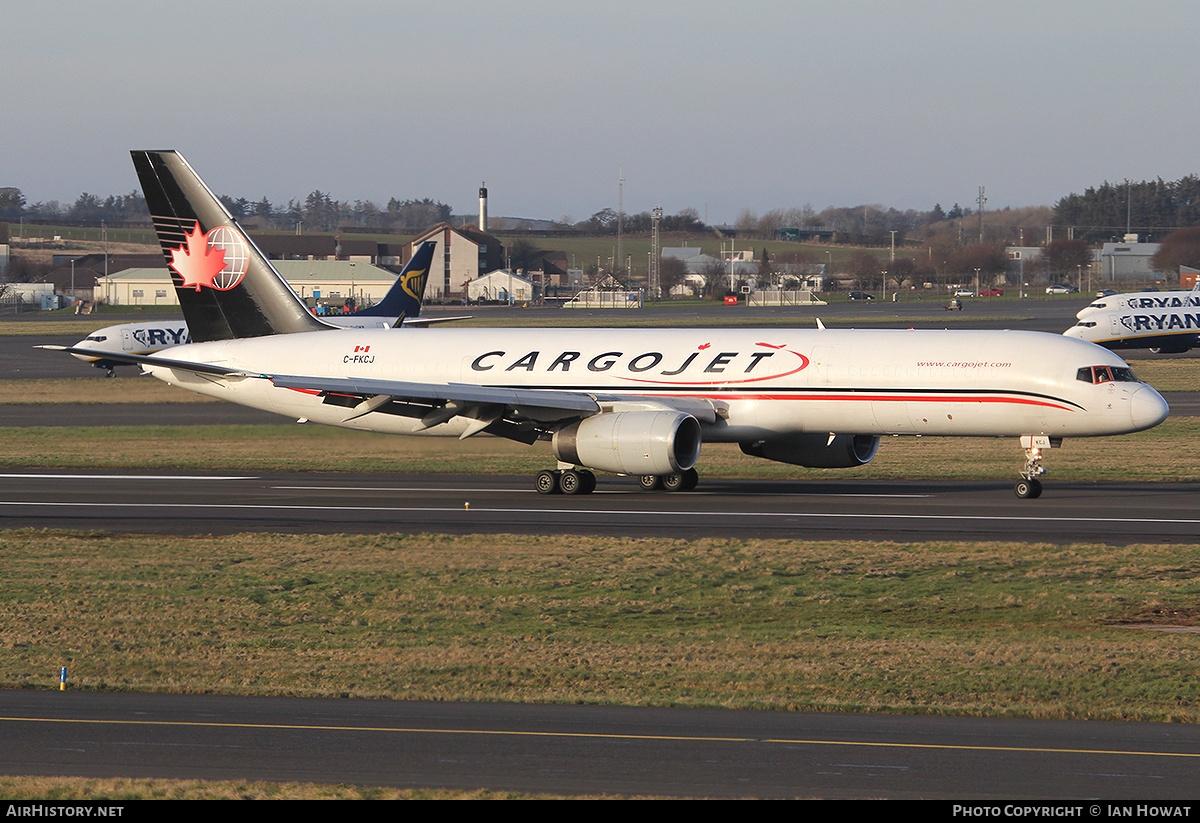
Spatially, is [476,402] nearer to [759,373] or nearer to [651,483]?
[651,483]

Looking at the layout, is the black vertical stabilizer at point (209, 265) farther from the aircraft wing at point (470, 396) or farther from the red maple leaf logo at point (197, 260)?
the aircraft wing at point (470, 396)

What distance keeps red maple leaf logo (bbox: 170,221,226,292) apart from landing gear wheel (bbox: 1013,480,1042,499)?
74.0 feet

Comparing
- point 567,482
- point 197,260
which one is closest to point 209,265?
point 197,260

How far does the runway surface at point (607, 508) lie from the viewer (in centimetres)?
2823

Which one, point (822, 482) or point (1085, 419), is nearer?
point (1085, 419)

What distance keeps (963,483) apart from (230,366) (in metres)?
20.4

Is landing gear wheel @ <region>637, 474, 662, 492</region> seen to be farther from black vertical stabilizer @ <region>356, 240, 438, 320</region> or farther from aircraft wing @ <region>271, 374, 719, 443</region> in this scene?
black vertical stabilizer @ <region>356, 240, 438, 320</region>


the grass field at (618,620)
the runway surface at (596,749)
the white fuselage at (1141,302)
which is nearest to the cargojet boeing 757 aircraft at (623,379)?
the grass field at (618,620)

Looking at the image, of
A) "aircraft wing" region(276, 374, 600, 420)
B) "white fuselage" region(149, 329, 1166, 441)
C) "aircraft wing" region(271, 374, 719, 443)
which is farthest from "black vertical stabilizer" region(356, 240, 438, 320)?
"aircraft wing" region(276, 374, 600, 420)

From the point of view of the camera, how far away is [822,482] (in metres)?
37.3

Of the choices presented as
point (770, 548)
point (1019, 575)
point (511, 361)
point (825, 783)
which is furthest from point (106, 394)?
point (825, 783)

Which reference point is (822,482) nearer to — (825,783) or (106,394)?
(825,783)

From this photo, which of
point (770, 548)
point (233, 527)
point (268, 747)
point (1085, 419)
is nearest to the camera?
point (268, 747)

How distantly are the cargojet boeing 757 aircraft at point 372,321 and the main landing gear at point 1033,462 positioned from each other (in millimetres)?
29984
